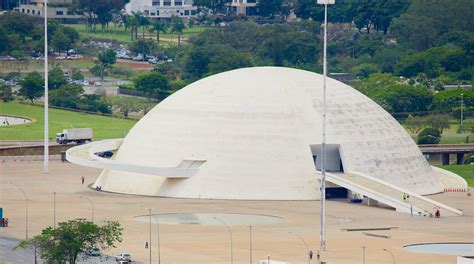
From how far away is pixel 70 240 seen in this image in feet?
375

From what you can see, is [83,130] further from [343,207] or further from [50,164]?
Result: [343,207]

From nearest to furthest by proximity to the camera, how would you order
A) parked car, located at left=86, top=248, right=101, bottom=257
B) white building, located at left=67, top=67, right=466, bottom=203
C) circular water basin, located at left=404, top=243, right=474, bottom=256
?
parked car, located at left=86, top=248, right=101, bottom=257 → circular water basin, located at left=404, top=243, right=474, bottom=256 → white building, located at left=67, top=67, right=466, bottom=203

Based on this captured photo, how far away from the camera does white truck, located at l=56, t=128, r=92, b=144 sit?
190 m

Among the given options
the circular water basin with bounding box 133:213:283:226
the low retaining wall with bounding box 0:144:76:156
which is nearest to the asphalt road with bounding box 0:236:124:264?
the circular water basin with bounding box 133:213:283:226

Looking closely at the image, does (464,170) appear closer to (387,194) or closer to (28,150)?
(387,194)

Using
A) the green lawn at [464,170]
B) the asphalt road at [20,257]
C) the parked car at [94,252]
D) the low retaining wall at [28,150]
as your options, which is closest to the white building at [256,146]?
the green lawn at [464,170]

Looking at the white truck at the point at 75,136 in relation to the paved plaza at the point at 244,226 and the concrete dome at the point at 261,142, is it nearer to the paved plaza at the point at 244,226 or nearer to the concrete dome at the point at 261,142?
the paved plaza at the point at 244,226

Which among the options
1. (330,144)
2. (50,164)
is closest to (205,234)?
(330,144)

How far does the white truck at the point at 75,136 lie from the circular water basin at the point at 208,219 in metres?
49.7

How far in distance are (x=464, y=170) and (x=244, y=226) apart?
46.4 meters

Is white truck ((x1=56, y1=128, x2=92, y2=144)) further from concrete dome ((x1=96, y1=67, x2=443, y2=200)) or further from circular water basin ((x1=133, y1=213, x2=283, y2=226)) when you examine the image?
circular water basin ((x1=133, y1=213, x2=283, y2=226))

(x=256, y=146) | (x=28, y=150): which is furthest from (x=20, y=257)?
(x=28, y=150)

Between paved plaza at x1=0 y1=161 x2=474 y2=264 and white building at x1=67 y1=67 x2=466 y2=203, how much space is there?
201 centimetres

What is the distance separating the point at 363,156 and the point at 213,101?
1189cm
